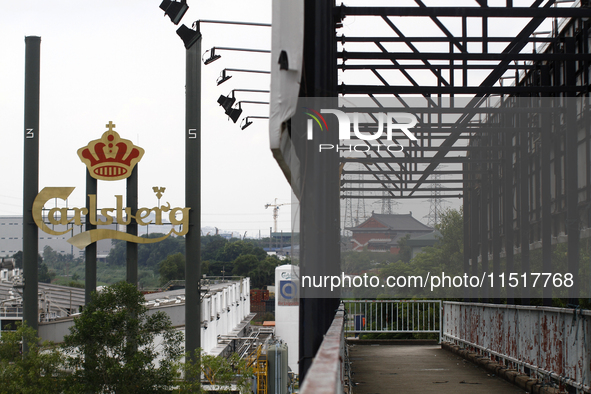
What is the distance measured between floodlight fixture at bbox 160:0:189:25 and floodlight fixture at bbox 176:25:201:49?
347 millimetres

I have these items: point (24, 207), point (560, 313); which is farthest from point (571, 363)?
point (24, 207)

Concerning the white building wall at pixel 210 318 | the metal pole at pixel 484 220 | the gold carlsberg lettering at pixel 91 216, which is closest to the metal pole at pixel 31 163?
the gold carlsberg lettering at pixel 91 216

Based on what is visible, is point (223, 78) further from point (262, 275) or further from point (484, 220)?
point (262, 275)

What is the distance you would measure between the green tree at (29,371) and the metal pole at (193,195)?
3591 millimetres

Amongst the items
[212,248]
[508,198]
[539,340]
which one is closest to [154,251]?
[212,248]

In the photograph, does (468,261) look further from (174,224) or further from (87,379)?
(87,379)

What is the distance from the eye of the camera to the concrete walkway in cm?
779

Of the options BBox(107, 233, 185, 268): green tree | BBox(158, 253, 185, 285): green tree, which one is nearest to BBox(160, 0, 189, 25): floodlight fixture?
BBox(158, 253, 185, 285): green tree

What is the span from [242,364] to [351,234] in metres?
5.45

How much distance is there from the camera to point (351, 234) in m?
13.9

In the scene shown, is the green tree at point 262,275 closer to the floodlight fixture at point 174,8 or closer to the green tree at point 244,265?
the green tree at point 244,265

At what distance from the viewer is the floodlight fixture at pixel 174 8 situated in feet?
53.9

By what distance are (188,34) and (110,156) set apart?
4.56 m

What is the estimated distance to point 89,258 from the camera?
1798cm
